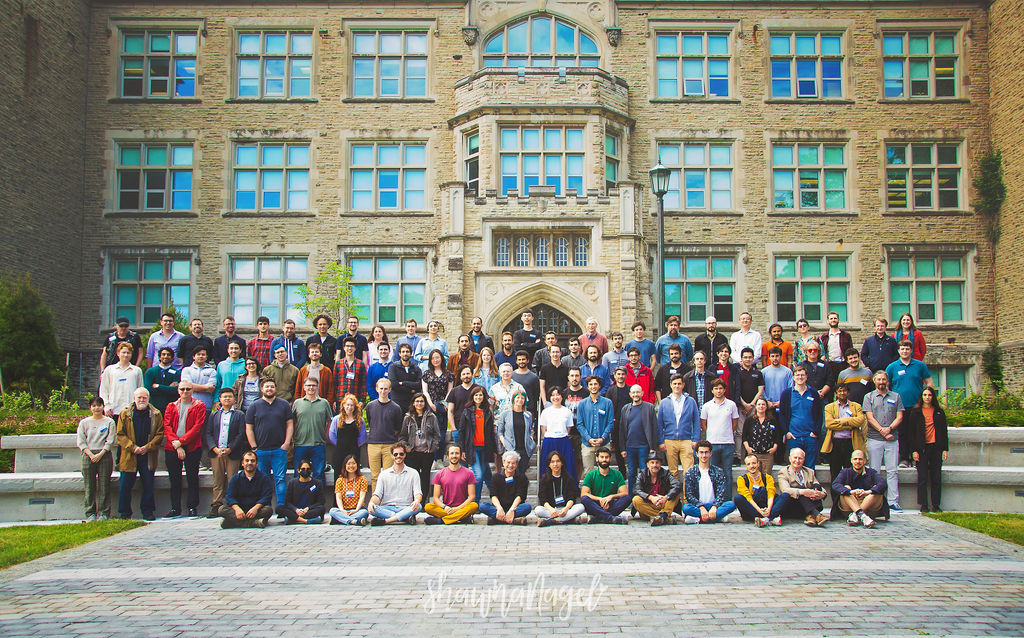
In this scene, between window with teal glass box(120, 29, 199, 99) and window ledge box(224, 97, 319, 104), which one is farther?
window with teal glass box(120, 29, 199, 99)

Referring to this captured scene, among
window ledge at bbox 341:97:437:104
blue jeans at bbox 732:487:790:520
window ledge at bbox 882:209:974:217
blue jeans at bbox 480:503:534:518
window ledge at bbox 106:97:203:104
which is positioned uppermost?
window ledge at bbox 341:97:437:104

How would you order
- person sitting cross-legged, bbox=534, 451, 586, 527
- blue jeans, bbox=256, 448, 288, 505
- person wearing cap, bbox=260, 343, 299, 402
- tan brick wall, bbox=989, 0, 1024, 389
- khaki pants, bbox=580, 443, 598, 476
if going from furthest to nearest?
tan brick wall, bbox=989, 0, 1024, 389 < person wearing cap, bbox=260, 343, 299, 402 < khaki pants, bbox=580, 443, 598, 476 < blue jeans, bbox=256, 448, 288, 505 < person sitting cross-legged, bbox=534, 451, 586, 527

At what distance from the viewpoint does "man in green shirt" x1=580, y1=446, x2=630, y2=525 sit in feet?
35.9

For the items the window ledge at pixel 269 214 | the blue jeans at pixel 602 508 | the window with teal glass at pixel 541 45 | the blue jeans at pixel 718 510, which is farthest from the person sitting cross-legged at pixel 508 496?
the window with teal glass at pixel 541 45

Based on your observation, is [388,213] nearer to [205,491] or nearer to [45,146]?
[45,146]

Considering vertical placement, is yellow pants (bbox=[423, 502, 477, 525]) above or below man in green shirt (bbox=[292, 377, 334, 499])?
below

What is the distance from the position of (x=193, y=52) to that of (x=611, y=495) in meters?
20.5

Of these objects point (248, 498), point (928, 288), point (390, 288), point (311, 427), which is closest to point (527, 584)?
point (248, 498)

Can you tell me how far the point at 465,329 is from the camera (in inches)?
851

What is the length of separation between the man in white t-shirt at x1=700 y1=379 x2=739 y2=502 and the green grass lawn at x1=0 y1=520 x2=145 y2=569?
308 inches

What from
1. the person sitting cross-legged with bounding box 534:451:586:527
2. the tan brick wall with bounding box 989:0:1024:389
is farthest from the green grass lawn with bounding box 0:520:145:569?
the tan brick wall with bounding box 989:0:1024:389

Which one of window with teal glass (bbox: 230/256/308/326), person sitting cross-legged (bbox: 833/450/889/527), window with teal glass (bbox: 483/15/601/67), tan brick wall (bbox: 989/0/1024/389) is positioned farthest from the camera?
window with teal glass (bbox: 483/15/601/67)

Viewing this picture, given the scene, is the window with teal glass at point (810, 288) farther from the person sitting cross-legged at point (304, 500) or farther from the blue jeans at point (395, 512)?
the person sitting cross-legged at point (304, 500)

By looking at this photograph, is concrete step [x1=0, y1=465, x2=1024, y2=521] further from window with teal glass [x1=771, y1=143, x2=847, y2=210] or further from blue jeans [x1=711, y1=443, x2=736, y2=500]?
window with teal glass [x1=771, y1=143, x2=847, y2=210]
